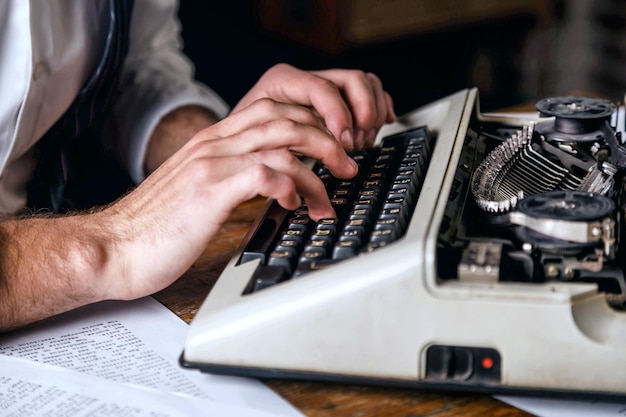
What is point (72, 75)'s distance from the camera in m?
1.63

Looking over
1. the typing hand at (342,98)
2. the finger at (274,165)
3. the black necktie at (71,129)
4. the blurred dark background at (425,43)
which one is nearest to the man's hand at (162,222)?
the finger at (274,165)

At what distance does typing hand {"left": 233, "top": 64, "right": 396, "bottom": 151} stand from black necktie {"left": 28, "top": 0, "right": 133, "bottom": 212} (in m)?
0.31

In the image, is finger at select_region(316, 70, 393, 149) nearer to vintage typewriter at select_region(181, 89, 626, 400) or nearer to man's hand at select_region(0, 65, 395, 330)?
man's hand at select_region(0, 65, 395, 330)

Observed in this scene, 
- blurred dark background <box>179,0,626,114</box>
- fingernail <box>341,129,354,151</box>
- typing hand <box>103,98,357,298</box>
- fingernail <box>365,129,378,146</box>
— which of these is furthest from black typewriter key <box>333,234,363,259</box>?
blurred dark background <box>179,0,626,114</box>

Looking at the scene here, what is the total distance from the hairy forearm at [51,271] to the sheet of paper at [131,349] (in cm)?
3

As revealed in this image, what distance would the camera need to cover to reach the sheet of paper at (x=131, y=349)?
0.94 m

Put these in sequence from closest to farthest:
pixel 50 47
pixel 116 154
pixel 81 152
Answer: pixel 50 47
pixel 81 152
pixel 116 154

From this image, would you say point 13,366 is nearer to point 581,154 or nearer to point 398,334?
point 398,334

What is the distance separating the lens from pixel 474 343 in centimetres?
87

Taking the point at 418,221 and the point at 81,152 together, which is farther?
the point at 81,152

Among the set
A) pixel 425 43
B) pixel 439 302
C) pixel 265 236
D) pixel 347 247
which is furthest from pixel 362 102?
pixel 425 43

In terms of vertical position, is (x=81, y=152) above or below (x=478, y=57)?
above

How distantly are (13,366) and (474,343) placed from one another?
20.8 inches

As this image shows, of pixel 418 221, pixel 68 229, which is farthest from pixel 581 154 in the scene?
pixel 68 229
